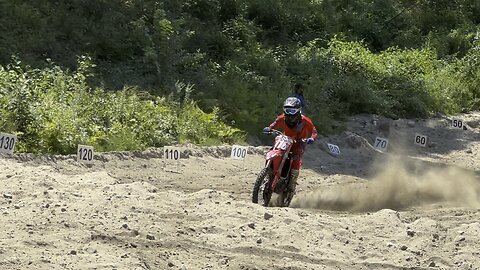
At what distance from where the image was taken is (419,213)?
12.1 m

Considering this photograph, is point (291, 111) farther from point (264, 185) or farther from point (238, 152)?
point (238, 152)

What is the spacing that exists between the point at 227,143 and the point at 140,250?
928 cm

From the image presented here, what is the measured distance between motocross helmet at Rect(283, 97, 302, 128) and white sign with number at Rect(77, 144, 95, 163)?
10.7 ft

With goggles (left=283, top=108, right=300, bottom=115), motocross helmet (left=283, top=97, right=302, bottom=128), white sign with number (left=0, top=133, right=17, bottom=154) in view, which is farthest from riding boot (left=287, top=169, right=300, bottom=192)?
white sign with number (left=0, top=133, right=17, bottom=154)

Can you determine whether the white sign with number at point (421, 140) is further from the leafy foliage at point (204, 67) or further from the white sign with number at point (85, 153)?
the white sign with number at point (85, 153)

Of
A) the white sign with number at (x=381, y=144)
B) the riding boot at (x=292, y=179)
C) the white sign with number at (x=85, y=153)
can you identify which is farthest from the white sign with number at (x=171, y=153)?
the white sign with number at (x=381, y=144)

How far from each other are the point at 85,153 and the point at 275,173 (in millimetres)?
3270

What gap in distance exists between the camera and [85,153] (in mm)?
12695

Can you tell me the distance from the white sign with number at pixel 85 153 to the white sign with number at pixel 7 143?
110 centimetres

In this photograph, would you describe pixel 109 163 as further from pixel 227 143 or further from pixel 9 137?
pixel 227 143

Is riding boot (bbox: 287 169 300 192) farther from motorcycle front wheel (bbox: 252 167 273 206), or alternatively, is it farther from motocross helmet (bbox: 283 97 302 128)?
motocross helmet (bbox: 283 97 302 128)

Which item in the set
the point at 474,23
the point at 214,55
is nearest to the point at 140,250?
the point at 214,55

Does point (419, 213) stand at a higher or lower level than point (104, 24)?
lower

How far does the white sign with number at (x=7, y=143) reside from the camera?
1180 cm
